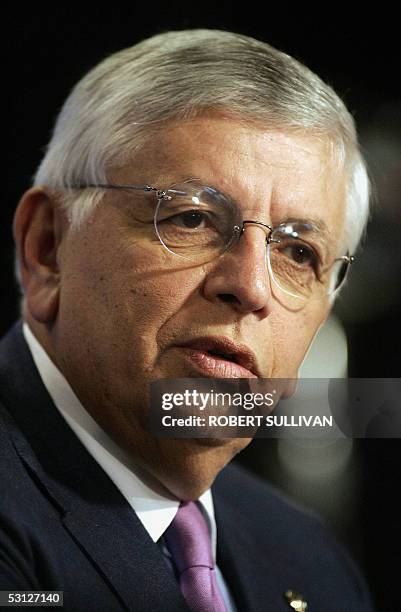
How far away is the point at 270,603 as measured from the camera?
1.26 meters

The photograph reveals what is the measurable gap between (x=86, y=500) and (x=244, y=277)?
400 mm

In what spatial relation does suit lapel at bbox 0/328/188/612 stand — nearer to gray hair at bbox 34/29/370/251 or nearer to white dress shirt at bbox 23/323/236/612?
white dress shirt at bbox 23/323/236/612

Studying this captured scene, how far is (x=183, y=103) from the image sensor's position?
125 cm

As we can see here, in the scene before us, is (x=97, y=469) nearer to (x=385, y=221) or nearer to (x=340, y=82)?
(x=385, y=221)

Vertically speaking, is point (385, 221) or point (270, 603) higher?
point (385, 221)

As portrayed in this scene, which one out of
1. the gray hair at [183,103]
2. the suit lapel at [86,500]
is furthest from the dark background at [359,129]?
the suit lapel at [86,500]

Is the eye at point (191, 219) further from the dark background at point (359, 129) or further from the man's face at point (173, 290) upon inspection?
the dark background at point (359, 129)

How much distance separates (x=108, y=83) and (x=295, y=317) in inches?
19.3

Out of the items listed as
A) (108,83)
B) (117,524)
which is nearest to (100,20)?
A: (108,83)

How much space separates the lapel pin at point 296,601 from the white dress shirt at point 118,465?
9cm

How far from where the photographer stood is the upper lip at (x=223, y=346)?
3.91 feet

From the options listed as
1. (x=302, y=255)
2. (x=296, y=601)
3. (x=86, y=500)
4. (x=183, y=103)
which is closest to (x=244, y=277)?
(x=302, y=255)

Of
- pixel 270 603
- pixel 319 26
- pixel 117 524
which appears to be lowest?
pixel 270 603

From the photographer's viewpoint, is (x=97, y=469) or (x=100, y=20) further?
(x=100, y=20)
